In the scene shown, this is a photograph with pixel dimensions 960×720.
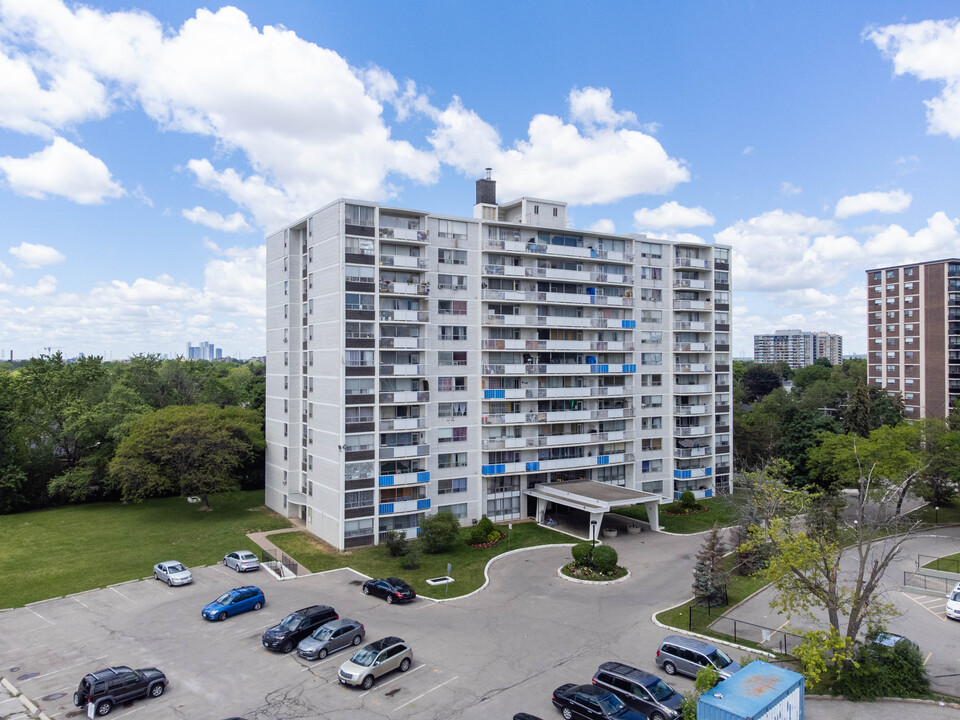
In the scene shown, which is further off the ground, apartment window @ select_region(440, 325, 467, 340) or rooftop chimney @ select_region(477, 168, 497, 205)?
rooftop chimney @ select_region(477, 168, 497, 205)

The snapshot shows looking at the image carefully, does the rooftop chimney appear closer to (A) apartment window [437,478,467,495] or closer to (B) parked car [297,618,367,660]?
(A) apartment window [437,478,467,495]

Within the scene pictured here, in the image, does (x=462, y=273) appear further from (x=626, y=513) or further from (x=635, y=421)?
(x=626, y=513)

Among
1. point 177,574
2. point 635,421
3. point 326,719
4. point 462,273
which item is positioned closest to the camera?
point 326,719

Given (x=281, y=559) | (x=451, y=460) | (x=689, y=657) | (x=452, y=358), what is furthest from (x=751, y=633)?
(x=281, y=559)

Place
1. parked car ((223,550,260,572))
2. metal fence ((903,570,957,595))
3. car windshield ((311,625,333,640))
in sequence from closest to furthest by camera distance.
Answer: car windshield ((311,625,333,640)), metal fence ((903,570,957,595)), parked car ((223,550,260,572))

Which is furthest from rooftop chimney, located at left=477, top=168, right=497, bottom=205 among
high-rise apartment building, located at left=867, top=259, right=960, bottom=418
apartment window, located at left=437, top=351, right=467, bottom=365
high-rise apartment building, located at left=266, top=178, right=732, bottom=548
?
high-rise apartment building, located at left=867, top=259, right=960, bottom=418

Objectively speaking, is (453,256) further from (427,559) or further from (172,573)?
(172,573)

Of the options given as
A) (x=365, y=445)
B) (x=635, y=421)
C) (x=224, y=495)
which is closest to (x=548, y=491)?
(x=635, y=421)
